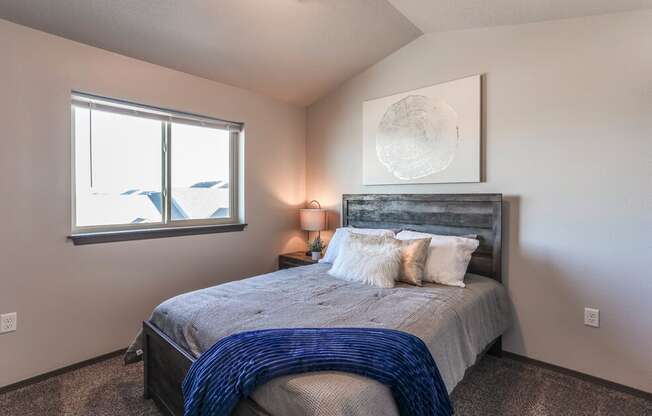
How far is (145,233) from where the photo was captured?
2699mm

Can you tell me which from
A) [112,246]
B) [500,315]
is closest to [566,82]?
[500,315]

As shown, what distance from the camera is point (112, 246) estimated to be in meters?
2.53

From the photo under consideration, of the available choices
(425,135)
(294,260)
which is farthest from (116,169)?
(425,135)

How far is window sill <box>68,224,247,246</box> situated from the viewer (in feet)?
7.88

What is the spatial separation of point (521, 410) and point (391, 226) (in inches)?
63.5

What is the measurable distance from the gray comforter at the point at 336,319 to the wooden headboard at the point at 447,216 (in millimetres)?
294

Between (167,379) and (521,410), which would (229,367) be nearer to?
(167,379)

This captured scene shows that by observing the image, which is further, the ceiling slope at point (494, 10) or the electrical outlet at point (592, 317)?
the electrical outlet at point (592, 317)

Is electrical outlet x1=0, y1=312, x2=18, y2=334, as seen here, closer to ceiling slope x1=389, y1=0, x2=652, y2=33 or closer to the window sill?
the window sill

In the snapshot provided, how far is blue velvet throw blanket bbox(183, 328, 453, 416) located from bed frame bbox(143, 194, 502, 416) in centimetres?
31

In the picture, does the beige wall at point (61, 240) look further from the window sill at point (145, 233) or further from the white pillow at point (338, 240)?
the white pillow at point (338, 240)

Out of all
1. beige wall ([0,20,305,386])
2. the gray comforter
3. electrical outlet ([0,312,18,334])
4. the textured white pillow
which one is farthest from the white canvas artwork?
electrical outlet ([0,312,18,334])

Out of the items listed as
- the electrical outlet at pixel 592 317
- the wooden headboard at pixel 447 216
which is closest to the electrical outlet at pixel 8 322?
the wooden headboard at pixel 447 216

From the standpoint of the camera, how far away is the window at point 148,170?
2480 mm
